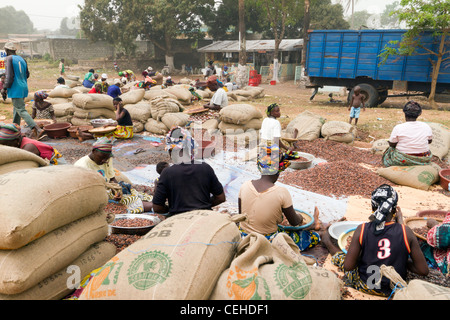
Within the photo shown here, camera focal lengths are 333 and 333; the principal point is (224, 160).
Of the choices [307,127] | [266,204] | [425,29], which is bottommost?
[307,127]

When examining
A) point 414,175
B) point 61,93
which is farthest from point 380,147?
point 61,93

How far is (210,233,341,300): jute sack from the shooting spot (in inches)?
65.7

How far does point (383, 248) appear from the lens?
229cm

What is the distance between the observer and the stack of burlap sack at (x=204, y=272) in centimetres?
166

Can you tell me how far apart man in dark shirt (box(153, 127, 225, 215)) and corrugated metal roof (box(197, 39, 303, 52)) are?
2083cm

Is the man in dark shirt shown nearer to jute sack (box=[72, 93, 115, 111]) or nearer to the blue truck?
jute sack (box=[72, 93, 115, 111])

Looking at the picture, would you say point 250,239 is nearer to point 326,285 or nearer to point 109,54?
point 326,285

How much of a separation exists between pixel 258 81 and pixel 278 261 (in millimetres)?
19648

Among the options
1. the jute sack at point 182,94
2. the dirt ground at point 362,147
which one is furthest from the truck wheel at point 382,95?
the jute sack at point 182,94

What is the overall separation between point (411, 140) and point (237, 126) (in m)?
3.72

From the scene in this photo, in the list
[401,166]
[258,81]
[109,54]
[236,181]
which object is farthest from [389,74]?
[109,54]

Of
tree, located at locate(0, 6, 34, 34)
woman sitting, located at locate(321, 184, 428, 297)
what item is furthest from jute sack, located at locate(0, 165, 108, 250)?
tree, located at locate(0, 6, 34, 34)

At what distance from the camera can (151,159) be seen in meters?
6.37

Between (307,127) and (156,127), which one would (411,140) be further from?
(156,127)
